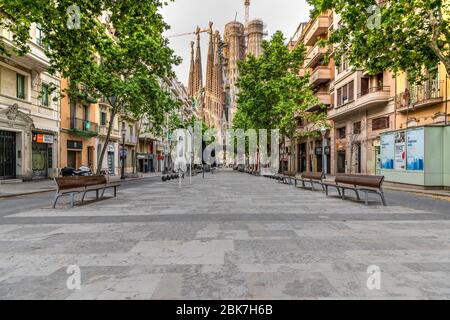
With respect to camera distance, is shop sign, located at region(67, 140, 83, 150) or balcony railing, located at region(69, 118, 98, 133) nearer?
shop sign, located at region(67, 140, 83, 150)

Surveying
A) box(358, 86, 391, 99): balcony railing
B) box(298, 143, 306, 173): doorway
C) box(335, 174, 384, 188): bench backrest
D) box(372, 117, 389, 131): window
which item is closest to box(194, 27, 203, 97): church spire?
box(298, 143, 306, 173): doorway

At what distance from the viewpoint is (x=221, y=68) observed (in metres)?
183

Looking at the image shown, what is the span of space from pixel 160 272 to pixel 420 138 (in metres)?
16.3

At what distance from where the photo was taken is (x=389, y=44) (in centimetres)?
1220

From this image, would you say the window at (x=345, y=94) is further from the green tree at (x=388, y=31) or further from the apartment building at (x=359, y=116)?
the green tree at (x=388, y=31)

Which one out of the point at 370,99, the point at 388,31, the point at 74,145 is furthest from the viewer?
the point at 74,145

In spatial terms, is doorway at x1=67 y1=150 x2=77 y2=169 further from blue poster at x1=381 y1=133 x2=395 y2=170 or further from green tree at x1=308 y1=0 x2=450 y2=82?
blue poster at x1=381 y1=133 x2=395 y2=170

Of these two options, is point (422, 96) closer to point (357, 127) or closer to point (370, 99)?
point (370, 99)

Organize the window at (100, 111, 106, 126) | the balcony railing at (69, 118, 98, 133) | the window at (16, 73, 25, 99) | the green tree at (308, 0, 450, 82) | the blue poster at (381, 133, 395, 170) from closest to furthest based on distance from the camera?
1. the green tree at (308, 0, 450, 82)
2. the blue poster at (381, 133, 395, 170)
3. the window at (16, 73, 25, 99)
4. the balcony railing at (69, 118, 98, 133)
5. the window at (100, 111, 106, 126)

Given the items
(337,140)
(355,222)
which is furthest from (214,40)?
(355,222)

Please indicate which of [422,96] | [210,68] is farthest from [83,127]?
[210,68]

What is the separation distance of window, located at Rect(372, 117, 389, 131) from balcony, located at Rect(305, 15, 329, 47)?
13859mm

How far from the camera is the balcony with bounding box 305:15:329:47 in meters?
34.4

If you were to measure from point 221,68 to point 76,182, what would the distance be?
7139 inches
